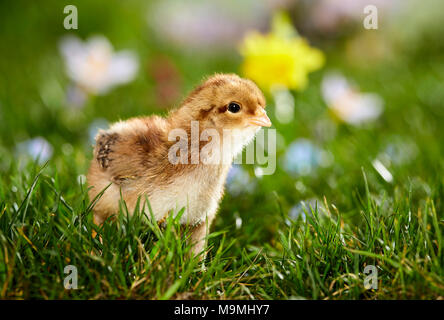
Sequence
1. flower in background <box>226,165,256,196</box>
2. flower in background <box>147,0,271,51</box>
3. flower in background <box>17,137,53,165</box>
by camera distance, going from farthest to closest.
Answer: flower in background <box>147,0,271,51</box> < flower in background <box>17,137,53,165</box> < flower in background <box>226,165,256,196</box>

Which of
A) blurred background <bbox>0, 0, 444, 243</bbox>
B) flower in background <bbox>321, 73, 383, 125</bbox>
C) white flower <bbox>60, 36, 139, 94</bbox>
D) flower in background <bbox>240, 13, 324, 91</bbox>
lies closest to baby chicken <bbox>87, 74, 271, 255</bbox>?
blurred background <bbox>0, 0, 444, 243</bbox>

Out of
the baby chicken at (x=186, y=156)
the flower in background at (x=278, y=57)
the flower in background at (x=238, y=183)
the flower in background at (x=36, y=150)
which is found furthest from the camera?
the flower in background at (x=278, y=57)

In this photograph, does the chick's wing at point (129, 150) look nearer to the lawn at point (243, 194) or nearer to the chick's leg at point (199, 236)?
the lawn at point (243, 194)

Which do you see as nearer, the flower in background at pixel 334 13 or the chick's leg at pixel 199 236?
the chick's leg at pixel 199 236

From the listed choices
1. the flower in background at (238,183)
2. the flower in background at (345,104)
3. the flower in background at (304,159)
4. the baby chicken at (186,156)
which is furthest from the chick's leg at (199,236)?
the flower in background at (345,104)

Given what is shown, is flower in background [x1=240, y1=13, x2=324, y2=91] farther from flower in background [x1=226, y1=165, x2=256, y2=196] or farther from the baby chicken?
the baby chicken

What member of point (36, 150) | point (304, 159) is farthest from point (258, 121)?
point (36, 150)

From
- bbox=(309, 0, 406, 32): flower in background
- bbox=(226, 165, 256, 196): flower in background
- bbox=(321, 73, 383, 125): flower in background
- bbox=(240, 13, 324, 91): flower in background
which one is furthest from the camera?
bbox=(309, 0, 406, 32): flower in background

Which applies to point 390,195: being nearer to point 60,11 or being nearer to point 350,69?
point 350,69
